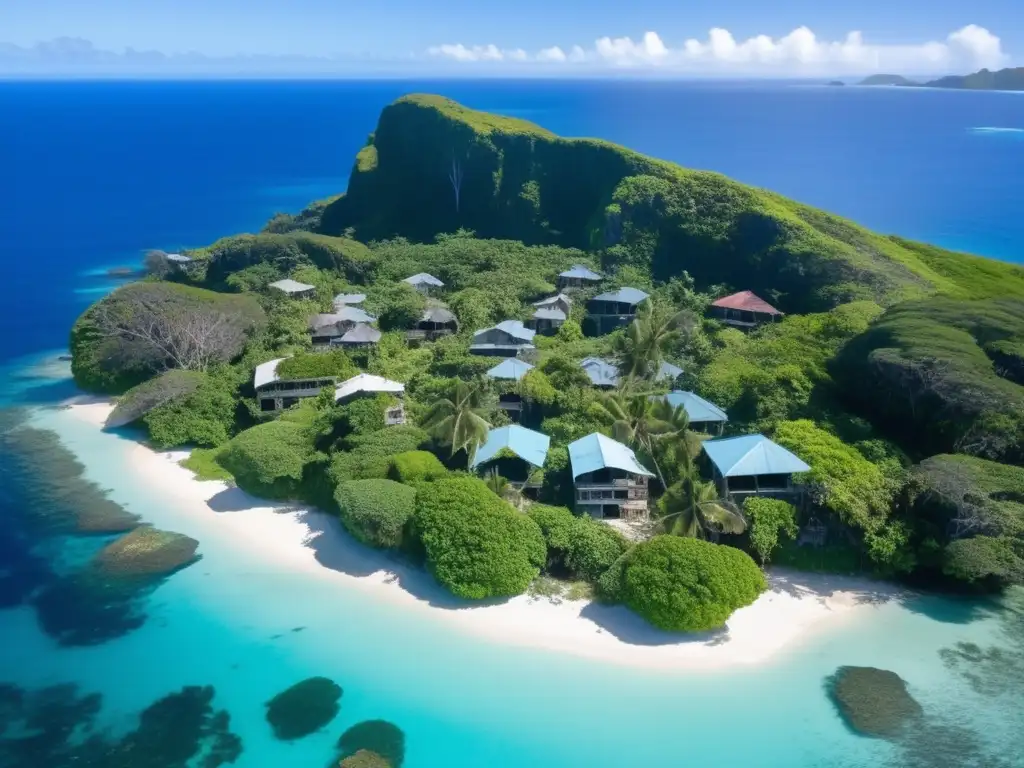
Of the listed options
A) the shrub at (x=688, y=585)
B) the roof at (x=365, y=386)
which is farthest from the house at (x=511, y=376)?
the shrub at (x=688, y=585)

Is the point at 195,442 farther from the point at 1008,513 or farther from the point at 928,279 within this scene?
the point at 928,279

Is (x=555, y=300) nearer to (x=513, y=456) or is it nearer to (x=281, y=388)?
(x=281, y=388)

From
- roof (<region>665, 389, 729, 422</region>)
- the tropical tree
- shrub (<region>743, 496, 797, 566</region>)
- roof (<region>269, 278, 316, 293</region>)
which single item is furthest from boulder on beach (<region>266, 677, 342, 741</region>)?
roof (<region>269, 278, 316, 293</region>)

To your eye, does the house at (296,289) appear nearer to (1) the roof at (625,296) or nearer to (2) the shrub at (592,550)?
(1) the roof at (625,296)

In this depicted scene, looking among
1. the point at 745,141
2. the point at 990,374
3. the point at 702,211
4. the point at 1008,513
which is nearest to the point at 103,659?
the point at 1008,513

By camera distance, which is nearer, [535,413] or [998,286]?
[535,413]

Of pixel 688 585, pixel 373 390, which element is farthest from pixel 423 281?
pixel 688 585
